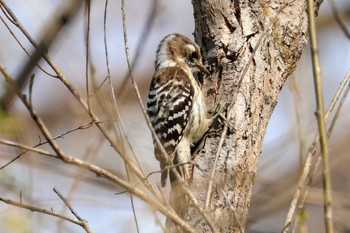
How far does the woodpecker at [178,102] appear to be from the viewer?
481 centimetres

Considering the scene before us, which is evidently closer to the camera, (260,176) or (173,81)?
(260,176)

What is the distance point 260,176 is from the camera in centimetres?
436

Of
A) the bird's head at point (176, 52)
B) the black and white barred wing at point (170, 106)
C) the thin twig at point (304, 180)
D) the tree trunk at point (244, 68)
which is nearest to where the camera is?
the thin twig at point (304, 180)

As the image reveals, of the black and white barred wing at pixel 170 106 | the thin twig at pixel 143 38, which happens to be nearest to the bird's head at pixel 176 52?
the black and white barred wing at pixel 170 106

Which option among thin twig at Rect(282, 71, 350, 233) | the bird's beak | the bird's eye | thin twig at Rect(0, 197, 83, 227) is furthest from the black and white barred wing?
thin twig at Rect(0, 197, 83, 227)

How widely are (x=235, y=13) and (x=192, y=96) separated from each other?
100 cm

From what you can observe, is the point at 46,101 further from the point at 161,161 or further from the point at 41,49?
the point at 41,49

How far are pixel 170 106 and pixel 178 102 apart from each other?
0.08m

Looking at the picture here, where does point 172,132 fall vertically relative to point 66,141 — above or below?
below

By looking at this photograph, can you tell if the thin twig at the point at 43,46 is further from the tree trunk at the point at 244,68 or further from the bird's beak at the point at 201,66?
the bird's beak at the point at 201,66

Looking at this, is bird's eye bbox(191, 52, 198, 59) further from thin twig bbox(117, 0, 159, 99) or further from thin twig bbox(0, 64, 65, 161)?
thin twig bbox(0, 64, 65, 161)

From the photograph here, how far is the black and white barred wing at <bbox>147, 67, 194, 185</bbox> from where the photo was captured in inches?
197

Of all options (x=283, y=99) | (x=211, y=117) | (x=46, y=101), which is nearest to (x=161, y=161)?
(x=211, y=117)

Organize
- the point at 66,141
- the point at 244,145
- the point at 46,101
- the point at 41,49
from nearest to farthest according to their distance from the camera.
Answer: the point at 41,49 → the point at 244,145 → the point at 66,141 → the point at 46,101
